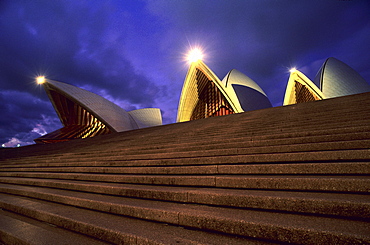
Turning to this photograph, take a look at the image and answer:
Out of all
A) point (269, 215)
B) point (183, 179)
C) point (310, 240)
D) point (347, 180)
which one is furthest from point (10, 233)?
point (347, 180)

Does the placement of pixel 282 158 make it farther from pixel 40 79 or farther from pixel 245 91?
pixel 245 91

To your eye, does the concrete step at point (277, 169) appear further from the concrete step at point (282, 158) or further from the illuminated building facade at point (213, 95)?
the illuminated building facade at point (213, 95)

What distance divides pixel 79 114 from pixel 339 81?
33.8 meters

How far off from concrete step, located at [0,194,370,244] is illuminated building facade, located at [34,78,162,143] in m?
21.3

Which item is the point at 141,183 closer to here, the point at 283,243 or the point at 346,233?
the point at 283,243

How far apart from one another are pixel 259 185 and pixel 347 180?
2.34ft

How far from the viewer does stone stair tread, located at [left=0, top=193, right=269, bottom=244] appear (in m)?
1.33

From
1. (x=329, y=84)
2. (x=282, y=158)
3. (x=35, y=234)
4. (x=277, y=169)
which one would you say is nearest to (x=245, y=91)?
(x=329, y=84)

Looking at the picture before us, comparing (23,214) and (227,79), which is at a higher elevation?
(227,79)

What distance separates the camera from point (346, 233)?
3.42 feet

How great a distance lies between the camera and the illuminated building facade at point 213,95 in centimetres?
2023

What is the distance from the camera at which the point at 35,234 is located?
1.74 meters

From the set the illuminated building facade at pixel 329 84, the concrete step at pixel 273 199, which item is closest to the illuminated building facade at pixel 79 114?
the concrete step at pixel 273 199

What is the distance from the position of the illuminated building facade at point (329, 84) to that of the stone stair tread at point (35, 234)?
2441cm
